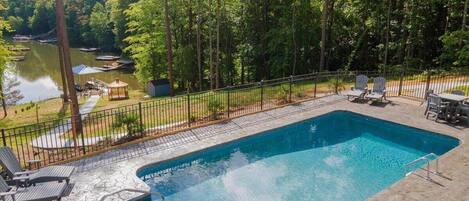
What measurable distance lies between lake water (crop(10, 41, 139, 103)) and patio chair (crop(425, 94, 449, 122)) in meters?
26.5

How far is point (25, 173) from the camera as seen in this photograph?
22.1 feet

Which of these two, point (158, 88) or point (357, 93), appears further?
point (158, 88)

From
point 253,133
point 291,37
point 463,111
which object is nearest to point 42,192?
point 253,133

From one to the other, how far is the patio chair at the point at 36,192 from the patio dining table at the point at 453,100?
11231mm

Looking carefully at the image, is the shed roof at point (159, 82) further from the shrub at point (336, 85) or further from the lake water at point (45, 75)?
the shrub at point (336, 85)

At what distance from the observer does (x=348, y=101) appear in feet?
46.4

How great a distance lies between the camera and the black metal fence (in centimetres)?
937

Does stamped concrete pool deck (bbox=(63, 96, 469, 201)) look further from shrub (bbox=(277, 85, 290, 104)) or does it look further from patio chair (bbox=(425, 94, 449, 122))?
shrub (bbox=(277, 85, 290, 104))

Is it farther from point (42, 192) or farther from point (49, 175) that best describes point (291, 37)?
point (42, 192)

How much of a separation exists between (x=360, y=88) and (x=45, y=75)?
142ft

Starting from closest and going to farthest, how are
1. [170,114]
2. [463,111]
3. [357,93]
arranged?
[463,111] → [170,114] → [357,93]

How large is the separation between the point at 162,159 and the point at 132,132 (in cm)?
181

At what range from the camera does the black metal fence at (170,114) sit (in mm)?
9367

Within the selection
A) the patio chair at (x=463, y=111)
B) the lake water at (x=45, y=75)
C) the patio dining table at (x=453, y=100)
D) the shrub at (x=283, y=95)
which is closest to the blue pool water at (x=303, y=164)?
the patio dining table at (x=453, y=100)
